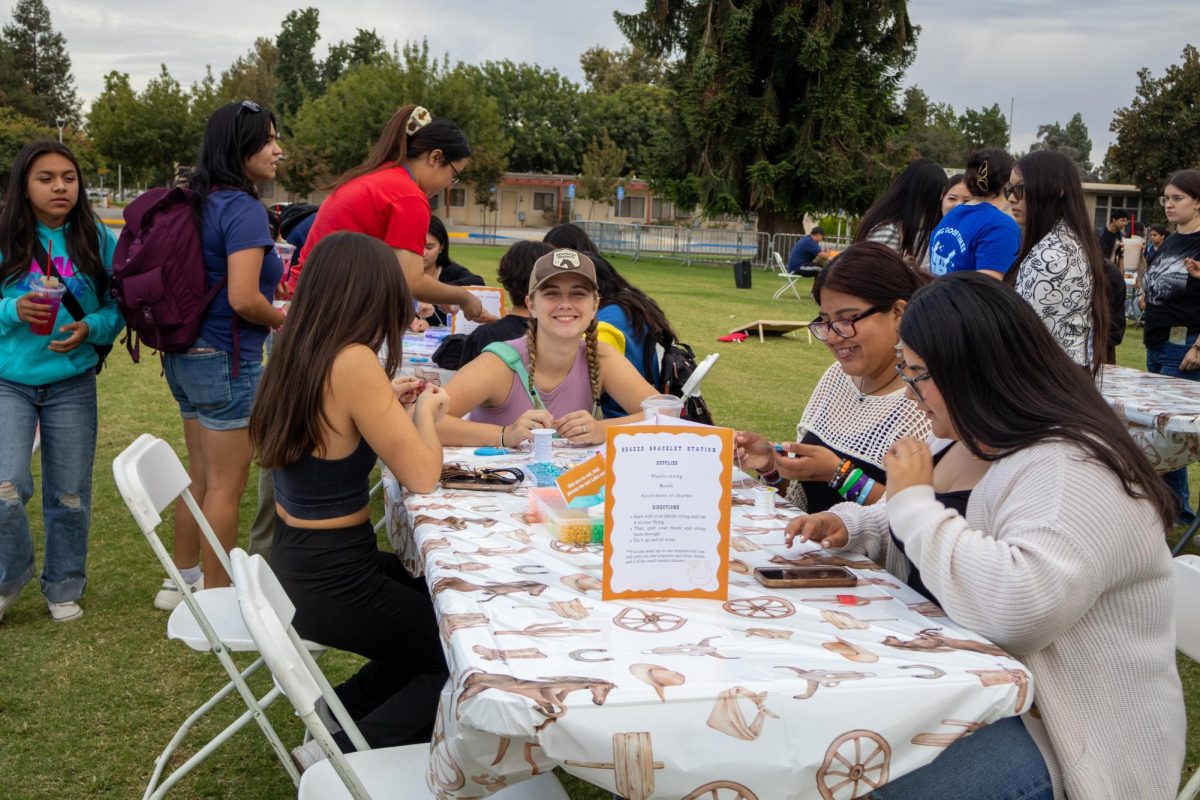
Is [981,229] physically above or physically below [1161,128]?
below

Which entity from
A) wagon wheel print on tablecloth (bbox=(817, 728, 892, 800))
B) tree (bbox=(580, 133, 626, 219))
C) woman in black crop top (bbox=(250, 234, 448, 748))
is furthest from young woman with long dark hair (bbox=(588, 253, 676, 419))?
tree (bbox=(580, 133, 626, 219))

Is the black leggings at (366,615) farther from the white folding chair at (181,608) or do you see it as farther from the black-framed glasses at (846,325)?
the black-framed glasses at (846,325)

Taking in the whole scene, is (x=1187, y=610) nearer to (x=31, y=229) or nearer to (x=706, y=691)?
(x=706, y=691)

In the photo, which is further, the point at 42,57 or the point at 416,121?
the point at 42,57

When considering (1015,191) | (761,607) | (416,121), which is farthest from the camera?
(1015,191)

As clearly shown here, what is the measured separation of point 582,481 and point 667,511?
56 centimetres

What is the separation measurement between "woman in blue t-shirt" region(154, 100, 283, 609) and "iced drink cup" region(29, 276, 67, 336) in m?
0.41

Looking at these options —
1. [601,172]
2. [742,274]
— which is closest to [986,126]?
[601,172]

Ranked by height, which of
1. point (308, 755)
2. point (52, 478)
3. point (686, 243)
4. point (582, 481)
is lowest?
point (308, 755)

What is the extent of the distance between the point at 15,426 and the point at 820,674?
341 centimetres

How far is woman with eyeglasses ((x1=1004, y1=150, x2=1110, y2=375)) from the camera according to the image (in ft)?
15.1

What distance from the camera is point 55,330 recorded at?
3.91 metres

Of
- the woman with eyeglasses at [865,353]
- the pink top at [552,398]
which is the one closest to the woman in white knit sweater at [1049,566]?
the woman with eyeglasses at [865,353]

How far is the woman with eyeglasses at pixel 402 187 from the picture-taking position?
4504mm
